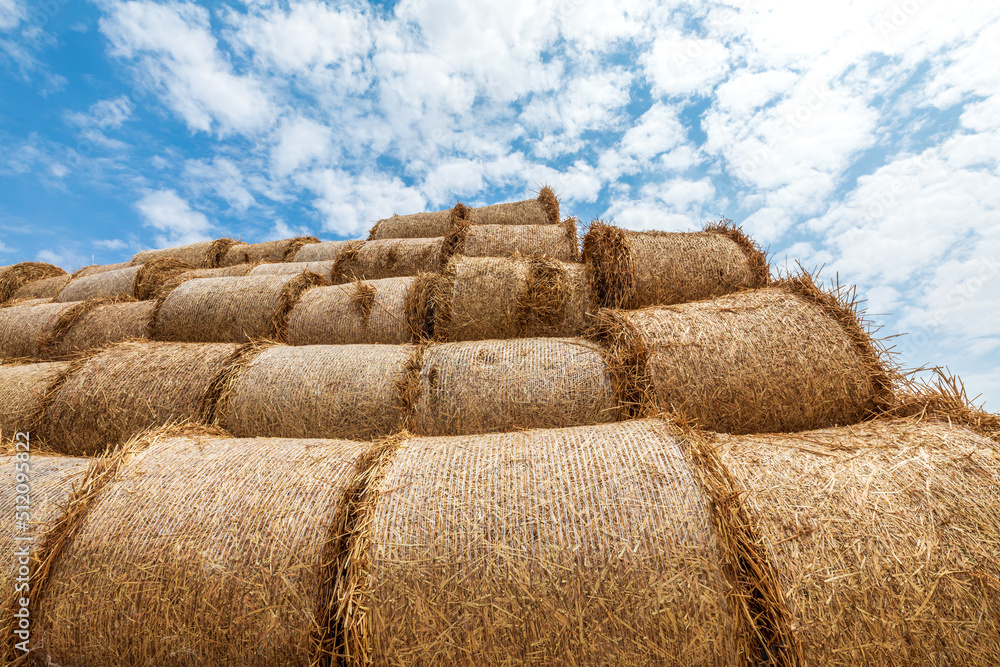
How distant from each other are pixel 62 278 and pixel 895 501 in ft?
42.1

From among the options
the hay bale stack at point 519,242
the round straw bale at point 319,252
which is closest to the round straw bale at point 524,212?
the hay bale stack at point 519,242

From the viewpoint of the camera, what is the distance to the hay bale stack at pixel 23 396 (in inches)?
142

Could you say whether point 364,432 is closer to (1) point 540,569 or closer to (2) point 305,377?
(2) point 305,377

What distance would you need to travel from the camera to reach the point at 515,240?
17.3ft

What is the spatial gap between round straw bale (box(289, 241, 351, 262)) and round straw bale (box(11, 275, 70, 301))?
4799mm

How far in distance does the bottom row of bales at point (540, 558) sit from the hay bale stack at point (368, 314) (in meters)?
2.23

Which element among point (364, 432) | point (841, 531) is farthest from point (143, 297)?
point (841, 531)

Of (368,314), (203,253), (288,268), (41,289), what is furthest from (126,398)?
(41,289)

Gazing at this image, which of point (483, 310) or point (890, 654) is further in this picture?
point (483, 310)

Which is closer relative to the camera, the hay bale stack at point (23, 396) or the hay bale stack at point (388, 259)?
the hay bale stack at point (23, 396)

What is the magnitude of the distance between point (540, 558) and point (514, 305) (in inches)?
100

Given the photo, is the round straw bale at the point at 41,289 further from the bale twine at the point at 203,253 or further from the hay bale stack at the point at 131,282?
the bale twine at the point at 203,253

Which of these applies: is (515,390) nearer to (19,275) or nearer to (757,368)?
(757,368)

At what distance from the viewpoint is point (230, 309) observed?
488 cm
